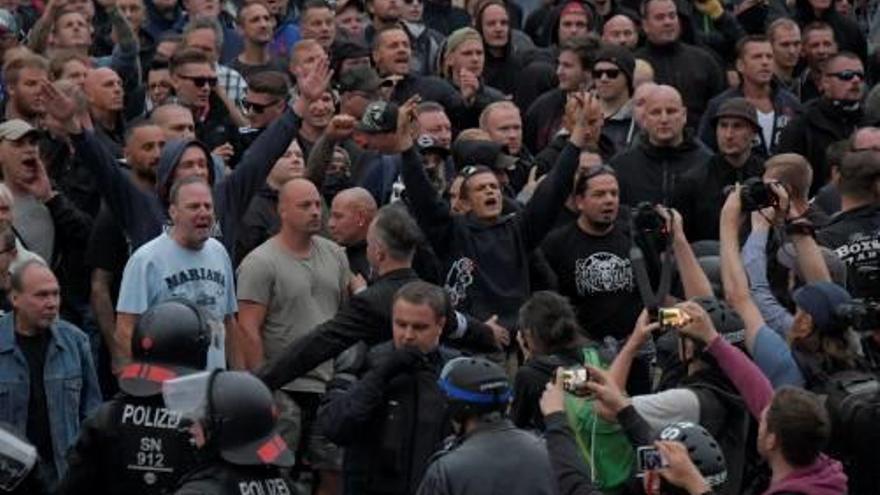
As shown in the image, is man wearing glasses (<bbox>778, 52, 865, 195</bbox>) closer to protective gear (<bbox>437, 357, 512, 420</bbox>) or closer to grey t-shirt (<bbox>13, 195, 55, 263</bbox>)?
grey t-shirt (<bbox>13, 195, 55, 263</bbox>)

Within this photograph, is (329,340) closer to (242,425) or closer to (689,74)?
(242,425)

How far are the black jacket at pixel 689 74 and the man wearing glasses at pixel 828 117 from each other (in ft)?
3.44

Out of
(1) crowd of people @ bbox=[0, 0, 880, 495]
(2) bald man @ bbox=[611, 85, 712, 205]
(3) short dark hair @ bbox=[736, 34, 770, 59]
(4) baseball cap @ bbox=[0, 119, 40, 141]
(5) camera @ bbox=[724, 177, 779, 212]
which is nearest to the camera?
(1) crowd of people @ bbox=[0, 0, 880, 495]

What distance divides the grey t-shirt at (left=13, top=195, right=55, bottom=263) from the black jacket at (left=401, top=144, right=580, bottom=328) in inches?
74.7

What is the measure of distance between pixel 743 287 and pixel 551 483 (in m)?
1.98

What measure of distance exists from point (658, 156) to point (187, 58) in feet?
9.56

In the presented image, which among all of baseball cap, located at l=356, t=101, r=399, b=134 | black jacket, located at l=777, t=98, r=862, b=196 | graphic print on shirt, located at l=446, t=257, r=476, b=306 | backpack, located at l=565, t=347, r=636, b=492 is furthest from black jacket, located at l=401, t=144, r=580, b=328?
black jacket, located at l=777, t=98, r=862, b=196

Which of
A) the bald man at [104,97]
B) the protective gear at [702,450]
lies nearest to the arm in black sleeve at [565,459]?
the protective gear at [702,450]

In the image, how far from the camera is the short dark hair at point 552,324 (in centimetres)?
1080

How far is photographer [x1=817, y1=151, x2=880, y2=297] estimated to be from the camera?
13180 mm

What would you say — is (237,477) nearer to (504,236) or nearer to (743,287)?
(743,287)

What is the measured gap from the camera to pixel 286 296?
12945 mm

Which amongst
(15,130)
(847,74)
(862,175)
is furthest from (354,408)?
(847,74)

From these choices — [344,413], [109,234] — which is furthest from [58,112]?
[344,413]
